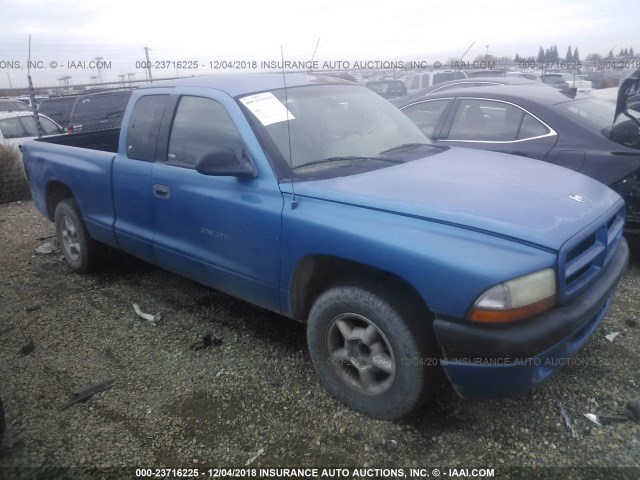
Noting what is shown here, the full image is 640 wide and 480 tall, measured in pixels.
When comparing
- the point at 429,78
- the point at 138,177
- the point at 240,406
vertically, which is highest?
the point at 429,78

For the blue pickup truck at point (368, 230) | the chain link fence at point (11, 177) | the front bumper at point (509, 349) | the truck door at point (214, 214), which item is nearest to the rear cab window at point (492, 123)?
the blue pickup truck at point (368, 230)

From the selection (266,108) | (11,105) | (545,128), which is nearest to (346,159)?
(266,108)

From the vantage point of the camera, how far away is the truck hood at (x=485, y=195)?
2217 millimetres

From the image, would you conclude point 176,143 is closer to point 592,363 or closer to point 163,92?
point 163,92

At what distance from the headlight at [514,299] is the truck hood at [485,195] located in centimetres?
16

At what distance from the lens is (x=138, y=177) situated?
3.67m

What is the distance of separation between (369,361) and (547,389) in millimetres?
1083

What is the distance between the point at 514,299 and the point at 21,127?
10635mm

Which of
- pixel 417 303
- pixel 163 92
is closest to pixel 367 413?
pixel 417 303

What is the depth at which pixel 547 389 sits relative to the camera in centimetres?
282

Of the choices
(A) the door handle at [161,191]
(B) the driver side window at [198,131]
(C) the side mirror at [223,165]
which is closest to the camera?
(C) the side mirror at [223,165]

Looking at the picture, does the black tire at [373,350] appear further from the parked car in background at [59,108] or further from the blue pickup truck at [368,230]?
the parked car in background at [59,108]

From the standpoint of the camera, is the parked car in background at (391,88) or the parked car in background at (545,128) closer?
the parked car in background at (545,128)

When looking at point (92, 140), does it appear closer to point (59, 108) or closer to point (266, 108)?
point (266, 108)
